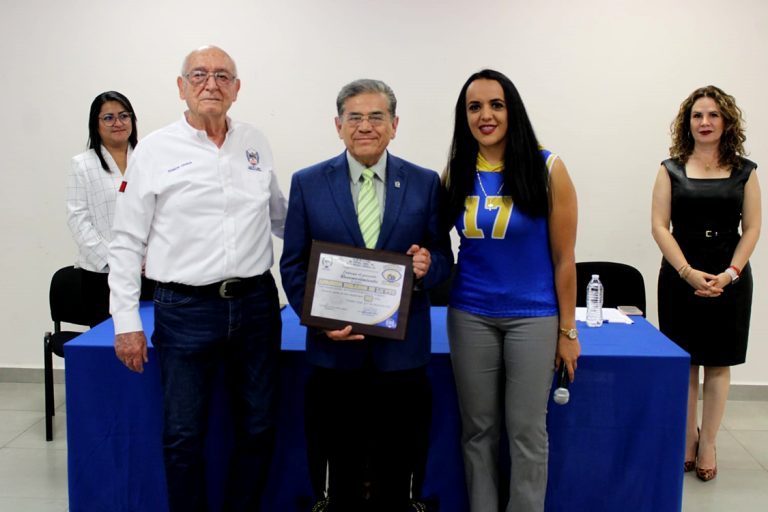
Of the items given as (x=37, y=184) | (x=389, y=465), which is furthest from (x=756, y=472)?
(x=37, y=184)

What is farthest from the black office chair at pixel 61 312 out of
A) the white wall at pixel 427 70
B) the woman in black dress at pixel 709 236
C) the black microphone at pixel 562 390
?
the woman in black dress at pixel 709 236

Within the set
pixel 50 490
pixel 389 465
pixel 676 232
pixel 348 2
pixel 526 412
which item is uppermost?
pixel 348 2

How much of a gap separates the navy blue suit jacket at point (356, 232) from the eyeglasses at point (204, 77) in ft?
1.29

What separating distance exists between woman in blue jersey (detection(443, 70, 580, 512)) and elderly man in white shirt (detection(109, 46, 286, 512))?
677mm

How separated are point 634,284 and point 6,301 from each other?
159 inches

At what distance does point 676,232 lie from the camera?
3219 millimetres

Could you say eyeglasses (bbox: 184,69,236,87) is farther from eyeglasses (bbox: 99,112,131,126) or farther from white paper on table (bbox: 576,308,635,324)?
white paper on table (bbox: 576,308,635,324)

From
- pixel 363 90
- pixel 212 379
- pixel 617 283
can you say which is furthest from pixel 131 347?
pixel 617 283

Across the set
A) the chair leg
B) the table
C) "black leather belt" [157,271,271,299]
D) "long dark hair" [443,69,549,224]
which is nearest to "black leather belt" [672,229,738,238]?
the table

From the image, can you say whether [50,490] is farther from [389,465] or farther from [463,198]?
[463,198]

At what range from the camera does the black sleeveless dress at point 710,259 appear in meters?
3.10

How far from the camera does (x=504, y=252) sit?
2.13m

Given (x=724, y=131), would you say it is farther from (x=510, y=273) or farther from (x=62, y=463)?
(x=62, y=463)

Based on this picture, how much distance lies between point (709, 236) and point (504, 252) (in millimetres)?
1516
